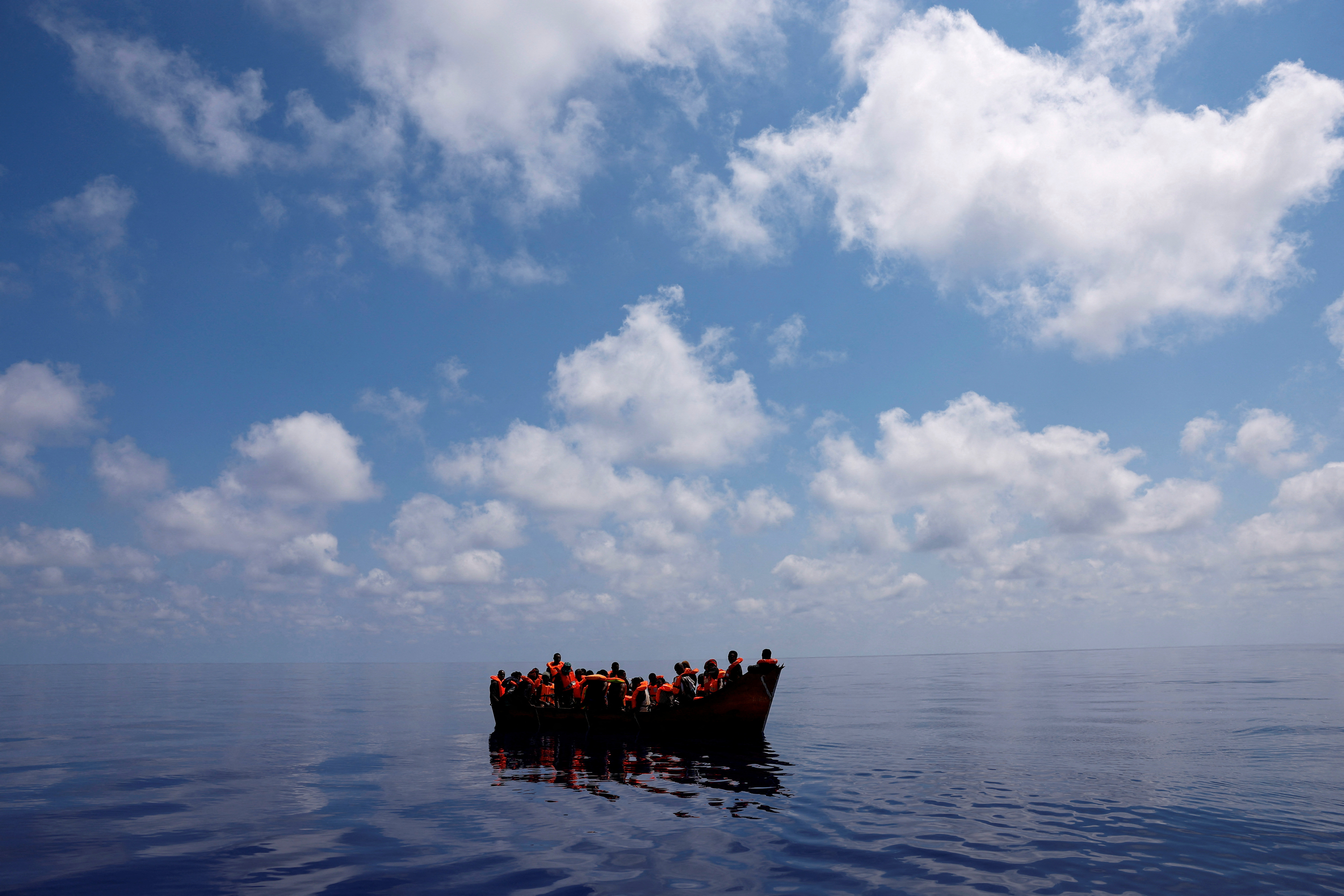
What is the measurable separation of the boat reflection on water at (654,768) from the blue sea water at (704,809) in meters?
0.17

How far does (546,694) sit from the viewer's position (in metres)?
→ 36.3

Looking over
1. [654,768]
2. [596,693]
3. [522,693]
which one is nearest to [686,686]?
[596,693]

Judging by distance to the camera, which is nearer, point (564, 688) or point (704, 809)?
point (704, 809)

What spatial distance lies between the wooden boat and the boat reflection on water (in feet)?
1.55

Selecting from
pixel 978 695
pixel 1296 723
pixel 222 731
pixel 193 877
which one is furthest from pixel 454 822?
pixel 978 695

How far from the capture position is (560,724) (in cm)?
3509

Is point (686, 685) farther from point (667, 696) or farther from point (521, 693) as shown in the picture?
point (521, 693)

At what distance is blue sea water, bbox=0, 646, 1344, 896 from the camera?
12.9 meters

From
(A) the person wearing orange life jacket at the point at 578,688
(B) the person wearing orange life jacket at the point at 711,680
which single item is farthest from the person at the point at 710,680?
(A) the person wearing orange life jacket at the point at 578,688

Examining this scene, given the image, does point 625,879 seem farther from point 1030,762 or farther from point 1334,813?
point 1030,762

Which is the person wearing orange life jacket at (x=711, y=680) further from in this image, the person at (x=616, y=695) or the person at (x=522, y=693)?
the person at (x=522, y=693)

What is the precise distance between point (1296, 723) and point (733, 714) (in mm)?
25049

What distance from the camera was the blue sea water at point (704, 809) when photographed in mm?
12891

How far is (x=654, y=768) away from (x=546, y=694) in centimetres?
1288
